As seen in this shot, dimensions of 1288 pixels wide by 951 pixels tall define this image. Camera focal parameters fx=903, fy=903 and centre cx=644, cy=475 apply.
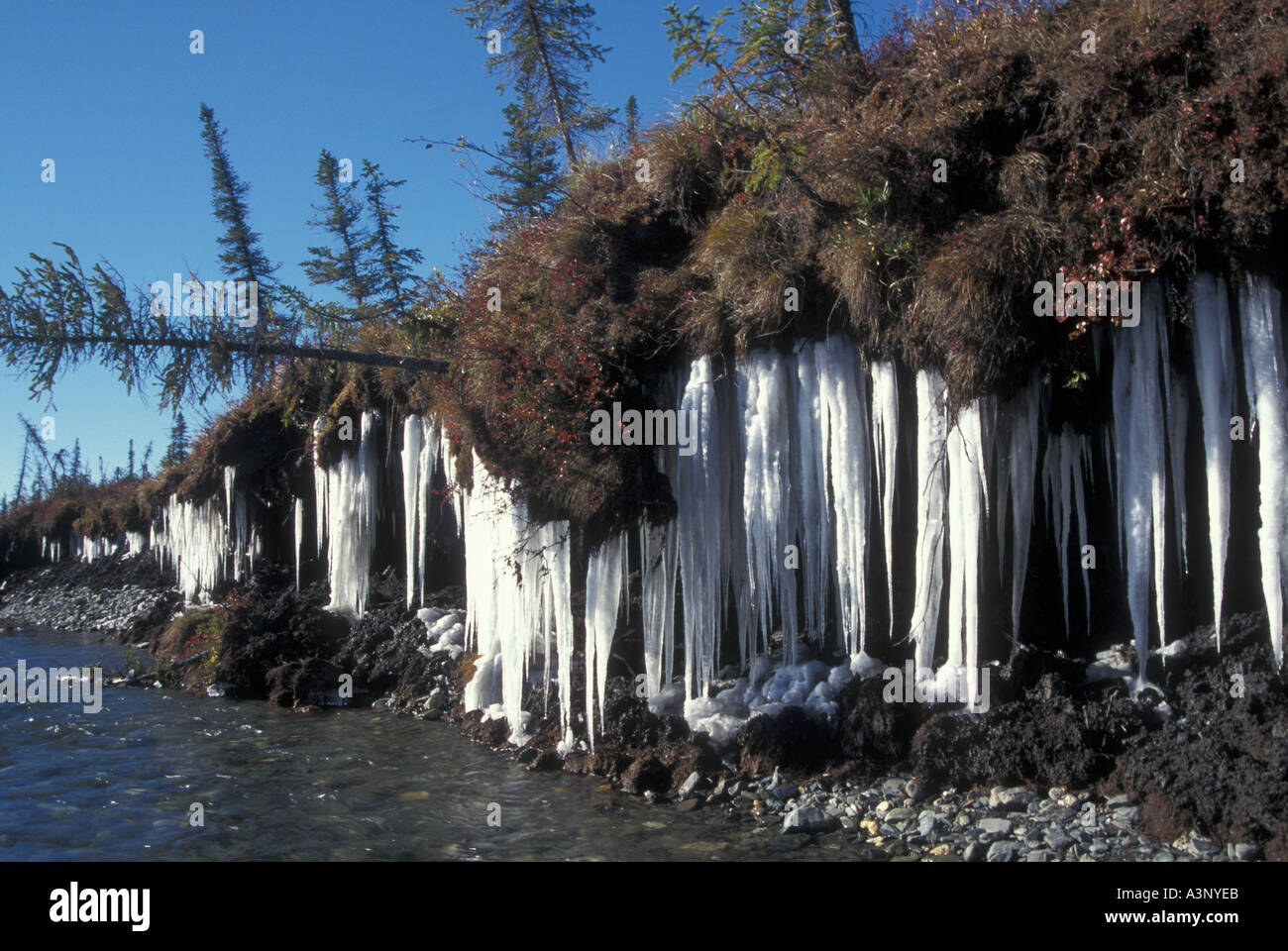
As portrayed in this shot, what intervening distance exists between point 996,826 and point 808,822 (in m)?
1.50

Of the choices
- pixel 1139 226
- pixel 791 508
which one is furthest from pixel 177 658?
pixel 1139 226

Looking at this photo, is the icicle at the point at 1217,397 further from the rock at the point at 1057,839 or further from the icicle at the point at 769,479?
the icicle at the point at 769,479

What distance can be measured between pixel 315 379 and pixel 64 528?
30472mm

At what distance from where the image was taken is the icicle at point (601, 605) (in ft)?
34.0

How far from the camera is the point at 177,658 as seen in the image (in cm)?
1784

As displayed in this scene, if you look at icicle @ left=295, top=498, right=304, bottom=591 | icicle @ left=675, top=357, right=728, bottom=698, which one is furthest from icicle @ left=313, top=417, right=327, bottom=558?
icicle @ left=675, top=357, right=728, bottom=698

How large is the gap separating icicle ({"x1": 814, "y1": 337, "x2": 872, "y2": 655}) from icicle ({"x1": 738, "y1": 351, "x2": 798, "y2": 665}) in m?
0.49

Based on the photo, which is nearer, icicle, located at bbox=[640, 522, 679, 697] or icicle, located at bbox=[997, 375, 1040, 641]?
icicle, located at bbox=[997, 375, 1040, 641]

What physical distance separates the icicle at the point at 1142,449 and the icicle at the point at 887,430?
6.51 ft

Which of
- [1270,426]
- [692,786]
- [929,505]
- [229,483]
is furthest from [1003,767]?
[229,483]

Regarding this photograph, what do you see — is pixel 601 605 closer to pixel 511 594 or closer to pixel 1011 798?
Result: pixel 511 594

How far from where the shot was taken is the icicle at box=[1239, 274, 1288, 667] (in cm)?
704

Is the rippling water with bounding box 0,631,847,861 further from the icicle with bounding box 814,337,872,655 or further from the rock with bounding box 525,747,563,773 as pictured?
the icicle with bounding box 814,337,872,655

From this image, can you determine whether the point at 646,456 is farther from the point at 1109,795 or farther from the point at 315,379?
the point at 315,379
